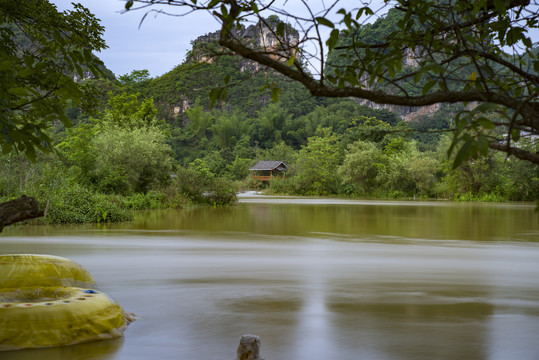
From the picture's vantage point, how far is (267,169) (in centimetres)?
6206

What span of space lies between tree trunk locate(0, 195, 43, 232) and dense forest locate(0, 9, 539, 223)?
41 centimetres

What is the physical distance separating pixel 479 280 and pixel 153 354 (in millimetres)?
6276

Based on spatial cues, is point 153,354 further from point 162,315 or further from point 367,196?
point 367,196

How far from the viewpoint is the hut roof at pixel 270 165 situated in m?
61.7

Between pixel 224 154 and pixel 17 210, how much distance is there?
218 ft

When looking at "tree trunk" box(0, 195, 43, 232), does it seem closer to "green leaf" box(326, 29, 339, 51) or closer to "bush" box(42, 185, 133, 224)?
"green leaf" box(326, 29, 339, 51)

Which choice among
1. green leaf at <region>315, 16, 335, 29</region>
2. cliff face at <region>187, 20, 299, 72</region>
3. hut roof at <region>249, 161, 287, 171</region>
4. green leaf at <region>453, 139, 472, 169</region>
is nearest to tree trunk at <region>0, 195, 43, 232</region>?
cliff face at <region>187, 20, 299, 72</region>

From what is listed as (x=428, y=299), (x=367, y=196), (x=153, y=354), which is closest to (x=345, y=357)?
(x=153, y=354)

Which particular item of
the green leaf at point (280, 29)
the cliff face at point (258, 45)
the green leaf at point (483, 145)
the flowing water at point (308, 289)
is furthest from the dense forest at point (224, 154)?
the flowing water at point (308, 289)

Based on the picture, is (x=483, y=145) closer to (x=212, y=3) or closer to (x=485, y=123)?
(x=485, y=123)

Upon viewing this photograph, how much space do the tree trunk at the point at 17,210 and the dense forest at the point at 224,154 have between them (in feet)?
1.33

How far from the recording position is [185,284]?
8609 millimetres

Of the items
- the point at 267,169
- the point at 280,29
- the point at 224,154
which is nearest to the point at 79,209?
the point at 280,29

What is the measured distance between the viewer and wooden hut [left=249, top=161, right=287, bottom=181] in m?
61.5
